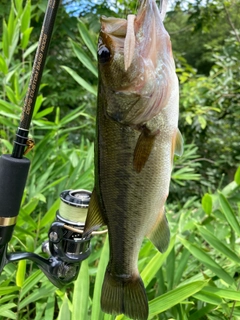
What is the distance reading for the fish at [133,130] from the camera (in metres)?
0.70

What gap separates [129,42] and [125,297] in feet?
1.68

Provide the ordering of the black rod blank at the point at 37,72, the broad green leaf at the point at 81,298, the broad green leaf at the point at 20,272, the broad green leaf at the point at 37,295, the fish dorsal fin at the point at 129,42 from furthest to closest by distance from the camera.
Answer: the broad green leaf at the point at 37,295
the broad green leaf at the point at 20,272
the broad green leaf at the point at 81,298
the black rod blank at the point at 37,72
the fish dorsal fin at the point at 129,42

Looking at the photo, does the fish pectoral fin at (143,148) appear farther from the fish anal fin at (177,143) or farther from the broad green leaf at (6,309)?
the broad green leaf at (6,309)

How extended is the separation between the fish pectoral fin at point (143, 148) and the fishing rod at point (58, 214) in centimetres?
24

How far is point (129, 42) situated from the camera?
25.0 inches

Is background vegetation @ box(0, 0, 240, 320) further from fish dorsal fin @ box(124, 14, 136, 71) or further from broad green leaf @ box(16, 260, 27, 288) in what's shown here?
fish dorsal fin @ box(124, 14, 136, 71)

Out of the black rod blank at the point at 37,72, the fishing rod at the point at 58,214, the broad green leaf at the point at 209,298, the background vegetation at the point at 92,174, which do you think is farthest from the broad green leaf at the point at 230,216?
the black rod blank at the point at 37,72

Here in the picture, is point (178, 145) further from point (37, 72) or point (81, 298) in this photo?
point (81, 298)

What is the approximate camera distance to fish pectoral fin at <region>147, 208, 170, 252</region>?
796mm

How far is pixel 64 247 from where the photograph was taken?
961mm

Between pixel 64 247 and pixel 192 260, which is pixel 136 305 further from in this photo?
pixel 192 260

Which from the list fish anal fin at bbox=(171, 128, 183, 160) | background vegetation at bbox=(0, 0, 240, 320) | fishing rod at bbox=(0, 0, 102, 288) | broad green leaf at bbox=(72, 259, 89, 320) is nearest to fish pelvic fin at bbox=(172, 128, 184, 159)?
fish anal fin at bbox=(171, 128, 183, 160)

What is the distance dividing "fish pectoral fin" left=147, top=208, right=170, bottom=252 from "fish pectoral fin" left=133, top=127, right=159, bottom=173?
5.4 inches

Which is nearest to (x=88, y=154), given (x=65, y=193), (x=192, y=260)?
(x=192, y=260)
